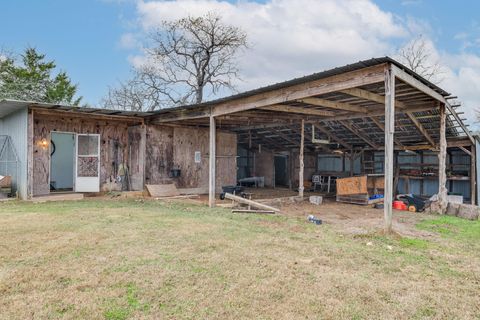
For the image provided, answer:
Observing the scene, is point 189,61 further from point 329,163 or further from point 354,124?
point 354,124

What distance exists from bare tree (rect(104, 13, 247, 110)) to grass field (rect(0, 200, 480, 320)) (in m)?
17.6

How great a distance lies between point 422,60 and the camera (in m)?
20.6

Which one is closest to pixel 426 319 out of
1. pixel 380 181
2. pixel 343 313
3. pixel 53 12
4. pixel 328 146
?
pixel 343 313

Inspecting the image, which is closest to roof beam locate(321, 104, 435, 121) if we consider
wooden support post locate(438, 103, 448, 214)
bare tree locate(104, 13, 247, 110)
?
wooden support post locate(438, 103, 448, 214)

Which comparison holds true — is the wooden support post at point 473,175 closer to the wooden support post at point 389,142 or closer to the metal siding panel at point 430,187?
the metal siding panel at point 430,187

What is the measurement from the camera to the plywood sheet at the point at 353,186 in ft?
32.6

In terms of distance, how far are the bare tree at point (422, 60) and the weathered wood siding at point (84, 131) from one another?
18.3m

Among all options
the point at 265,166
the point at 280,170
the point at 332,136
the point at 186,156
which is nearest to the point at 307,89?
the point at 332,136

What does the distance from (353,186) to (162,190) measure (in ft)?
20.6

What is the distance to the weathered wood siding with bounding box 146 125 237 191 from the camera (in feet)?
36.6

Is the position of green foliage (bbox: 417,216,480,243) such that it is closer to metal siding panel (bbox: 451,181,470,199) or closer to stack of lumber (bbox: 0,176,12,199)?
metal siding panel (bbox: 451,181,470,199)

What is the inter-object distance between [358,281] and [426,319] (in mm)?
753

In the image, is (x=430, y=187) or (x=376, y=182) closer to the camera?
(x=376, y=182)

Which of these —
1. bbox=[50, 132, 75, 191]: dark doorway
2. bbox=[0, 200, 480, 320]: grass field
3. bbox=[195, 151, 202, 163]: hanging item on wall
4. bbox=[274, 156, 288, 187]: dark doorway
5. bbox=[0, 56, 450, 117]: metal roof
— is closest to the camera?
bbox=[0, 200, 480, 320]: grass field
